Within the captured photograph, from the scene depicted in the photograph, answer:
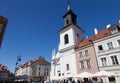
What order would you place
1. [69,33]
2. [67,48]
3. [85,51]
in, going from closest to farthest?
[85,51] < [67,48] < [69,33]

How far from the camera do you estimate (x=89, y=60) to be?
1097 inches

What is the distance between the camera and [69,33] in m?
36.7

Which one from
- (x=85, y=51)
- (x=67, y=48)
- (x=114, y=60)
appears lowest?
(x=114, y=60)

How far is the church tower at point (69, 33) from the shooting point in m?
35.1

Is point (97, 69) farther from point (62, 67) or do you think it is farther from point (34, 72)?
point (34, 72)

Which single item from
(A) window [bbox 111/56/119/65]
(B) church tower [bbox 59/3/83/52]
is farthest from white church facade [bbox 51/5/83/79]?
(A) window [bbox 111/56/119/65]

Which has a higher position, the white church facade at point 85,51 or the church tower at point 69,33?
the church tower at point 69,33

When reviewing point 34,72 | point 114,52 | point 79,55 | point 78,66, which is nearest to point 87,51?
point 79,55

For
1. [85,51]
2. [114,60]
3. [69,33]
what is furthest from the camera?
[69,33]

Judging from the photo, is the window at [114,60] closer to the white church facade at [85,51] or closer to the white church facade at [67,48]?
the white church facade at [85,51]

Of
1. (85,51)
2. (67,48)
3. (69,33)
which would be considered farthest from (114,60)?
(69,33)

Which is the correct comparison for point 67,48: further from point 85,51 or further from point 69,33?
point 85,51

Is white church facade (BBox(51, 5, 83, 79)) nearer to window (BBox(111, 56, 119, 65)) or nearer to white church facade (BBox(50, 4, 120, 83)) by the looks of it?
white church facade (BBox(50, 4, 120, 83))

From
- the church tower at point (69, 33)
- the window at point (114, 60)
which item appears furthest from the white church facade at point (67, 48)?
the window at point (114, 60)
